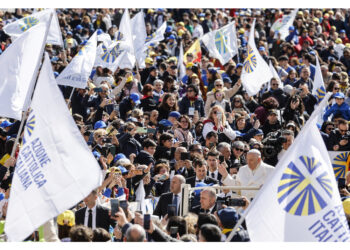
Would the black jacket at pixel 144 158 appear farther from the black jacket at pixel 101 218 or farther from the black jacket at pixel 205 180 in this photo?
the black jacket at pixel 101 218

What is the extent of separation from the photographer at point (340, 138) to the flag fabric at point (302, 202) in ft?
16.8

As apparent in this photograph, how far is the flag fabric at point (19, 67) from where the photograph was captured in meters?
9.62

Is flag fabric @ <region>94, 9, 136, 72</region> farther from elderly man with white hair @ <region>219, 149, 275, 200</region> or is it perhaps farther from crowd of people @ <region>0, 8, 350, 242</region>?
elderly man with white hair @ <region>219, 149, 275, 200</region>

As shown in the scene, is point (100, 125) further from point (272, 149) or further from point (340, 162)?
point (340, 162)

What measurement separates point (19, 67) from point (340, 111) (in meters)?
6.02

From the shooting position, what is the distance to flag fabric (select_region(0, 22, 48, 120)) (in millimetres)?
9617

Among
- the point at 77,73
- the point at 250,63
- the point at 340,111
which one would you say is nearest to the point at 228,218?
the point at 340,111

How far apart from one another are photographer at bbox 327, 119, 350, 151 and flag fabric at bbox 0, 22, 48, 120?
4477 mm

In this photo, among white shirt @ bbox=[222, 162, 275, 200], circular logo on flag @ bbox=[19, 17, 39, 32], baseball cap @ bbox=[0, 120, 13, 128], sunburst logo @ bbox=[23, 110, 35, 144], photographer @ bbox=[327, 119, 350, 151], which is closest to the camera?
sunburst logo @ bbox=[23, 110, 35, 144]

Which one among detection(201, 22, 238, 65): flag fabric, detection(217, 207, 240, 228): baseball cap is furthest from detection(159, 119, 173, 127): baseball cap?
detection(201, 22, 238, 65): flag fabric

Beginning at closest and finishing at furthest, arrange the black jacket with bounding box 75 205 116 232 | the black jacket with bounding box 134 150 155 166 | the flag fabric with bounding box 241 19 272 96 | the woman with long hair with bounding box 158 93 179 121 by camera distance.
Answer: the black jacket with bounding box 75 205 116 232 → the black jacket with bounding box 134 150 155 166 → the woman with long hair with bounding box 158 93 179 121 → the flag fabric with bounding box 241 19 272 96

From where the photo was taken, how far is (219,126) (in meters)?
12.5

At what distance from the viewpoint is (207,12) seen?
2433 cm

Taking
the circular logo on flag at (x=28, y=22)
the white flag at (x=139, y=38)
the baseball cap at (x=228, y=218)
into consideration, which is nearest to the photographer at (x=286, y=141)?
the baseball cap at (x=228, y=218)
